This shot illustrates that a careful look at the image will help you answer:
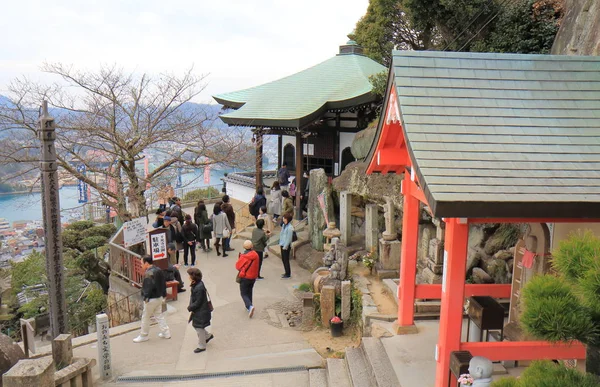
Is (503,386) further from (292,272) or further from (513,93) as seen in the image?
(292,272)

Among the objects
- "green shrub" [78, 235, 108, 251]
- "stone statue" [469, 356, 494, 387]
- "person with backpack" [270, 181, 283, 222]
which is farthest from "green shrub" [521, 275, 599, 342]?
"green shrub" [78, 235, 108, 251]

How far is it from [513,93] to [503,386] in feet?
11.1

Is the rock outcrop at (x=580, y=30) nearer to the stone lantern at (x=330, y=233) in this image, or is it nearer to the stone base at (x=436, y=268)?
the stone base at (x=436, y=268)

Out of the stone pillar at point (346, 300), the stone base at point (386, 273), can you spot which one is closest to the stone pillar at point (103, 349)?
the stone pillar at point (346, 300)

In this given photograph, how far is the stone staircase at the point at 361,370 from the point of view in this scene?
253 inches

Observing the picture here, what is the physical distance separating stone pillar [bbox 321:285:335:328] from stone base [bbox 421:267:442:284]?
1949 mm

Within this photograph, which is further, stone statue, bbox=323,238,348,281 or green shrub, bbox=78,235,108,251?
green shrub, bbox=78,235,108,251

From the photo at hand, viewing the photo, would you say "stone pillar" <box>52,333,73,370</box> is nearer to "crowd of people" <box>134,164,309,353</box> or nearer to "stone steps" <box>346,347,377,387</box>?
"crowd of people" <box>134,164,309,353</box>

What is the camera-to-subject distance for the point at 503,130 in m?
5.23

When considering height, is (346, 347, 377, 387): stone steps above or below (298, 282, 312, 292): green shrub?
above

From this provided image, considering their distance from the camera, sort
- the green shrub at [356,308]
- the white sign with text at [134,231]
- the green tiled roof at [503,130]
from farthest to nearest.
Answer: the white sign with text at [134,231], the green shrub at [356,308], the green tiled roof at [503,130]

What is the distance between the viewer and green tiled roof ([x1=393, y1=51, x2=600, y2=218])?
4.55 meters

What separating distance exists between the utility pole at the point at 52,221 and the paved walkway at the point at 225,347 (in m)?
1.33

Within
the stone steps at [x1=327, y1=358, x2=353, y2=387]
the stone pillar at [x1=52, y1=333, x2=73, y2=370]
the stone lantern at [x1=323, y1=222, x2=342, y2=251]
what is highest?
the stone lantern at [x1=323, y1=222, x2=342, y2=251]
